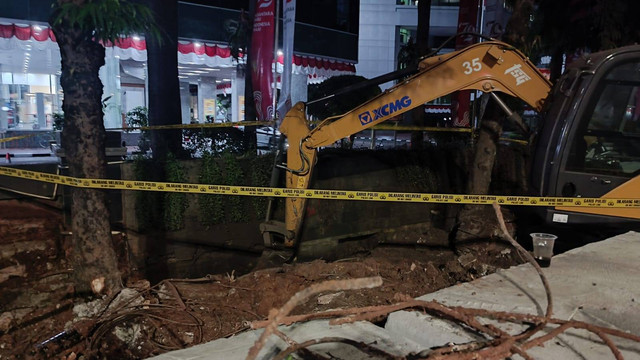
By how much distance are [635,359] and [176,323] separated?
377cm

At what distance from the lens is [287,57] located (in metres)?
8.92

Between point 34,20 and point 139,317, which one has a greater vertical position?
point 34,20

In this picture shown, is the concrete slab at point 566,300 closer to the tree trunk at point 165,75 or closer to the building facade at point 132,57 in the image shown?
the tree trunk at point 165,75

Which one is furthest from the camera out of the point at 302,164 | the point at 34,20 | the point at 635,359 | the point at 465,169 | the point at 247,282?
the point at 34,20

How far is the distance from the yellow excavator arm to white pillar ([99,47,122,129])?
36.3ft

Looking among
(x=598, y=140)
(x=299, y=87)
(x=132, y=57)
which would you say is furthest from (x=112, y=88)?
(x=598, y=140)

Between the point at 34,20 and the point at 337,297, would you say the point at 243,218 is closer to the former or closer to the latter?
the point at 337,297

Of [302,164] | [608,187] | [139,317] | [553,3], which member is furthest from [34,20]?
[553,3]

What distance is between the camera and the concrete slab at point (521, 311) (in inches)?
104

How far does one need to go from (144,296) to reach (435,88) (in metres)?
4.28

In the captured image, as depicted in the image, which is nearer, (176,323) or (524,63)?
(176,323)

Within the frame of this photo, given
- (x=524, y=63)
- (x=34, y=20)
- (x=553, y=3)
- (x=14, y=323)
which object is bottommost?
(x=14, y=323)

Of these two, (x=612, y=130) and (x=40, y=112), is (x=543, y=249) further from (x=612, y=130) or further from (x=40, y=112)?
(x=40, y=112)

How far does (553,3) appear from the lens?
16.6 m
